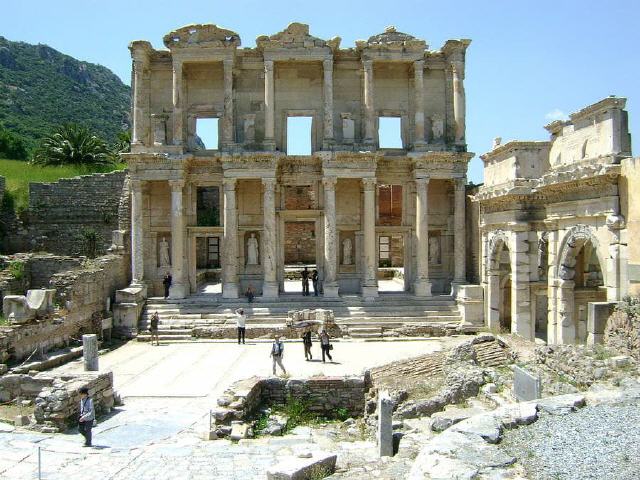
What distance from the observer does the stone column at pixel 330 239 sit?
26.3 meters

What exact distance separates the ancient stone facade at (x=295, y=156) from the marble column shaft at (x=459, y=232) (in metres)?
0.05

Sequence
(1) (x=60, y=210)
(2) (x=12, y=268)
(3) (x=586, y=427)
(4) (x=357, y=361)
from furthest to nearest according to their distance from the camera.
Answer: (1) (x=60, y=210)
(2) (x=12, y=268)
(4) (x=357, y=361)
(3) (x=586, y=427)

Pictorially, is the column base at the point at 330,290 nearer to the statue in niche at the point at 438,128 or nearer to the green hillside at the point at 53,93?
the statue in niche at the point at 438,128

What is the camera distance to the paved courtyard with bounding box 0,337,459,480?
10.2 metres

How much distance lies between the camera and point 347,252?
28.8 metres

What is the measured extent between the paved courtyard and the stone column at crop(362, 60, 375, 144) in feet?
33.7

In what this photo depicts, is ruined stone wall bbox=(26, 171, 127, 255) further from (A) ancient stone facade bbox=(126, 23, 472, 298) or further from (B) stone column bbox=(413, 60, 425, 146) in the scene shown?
(B) stone column bbox=(413, 60, 425, 146)

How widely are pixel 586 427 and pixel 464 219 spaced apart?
767 inches

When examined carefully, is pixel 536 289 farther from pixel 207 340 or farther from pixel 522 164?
pixel 207 340

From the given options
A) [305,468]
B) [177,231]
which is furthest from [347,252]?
[305,468]

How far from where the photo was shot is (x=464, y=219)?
27078mm

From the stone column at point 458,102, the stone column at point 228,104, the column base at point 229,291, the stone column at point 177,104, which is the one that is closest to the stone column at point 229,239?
the column base at point 229,291

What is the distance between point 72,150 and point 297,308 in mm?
18152

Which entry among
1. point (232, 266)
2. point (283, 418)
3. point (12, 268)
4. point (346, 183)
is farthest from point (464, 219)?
point (12, 268)
